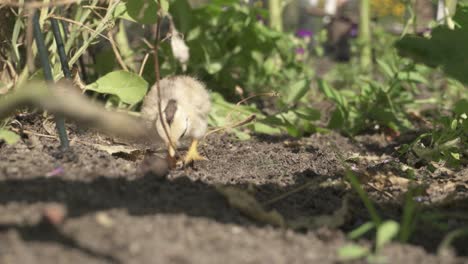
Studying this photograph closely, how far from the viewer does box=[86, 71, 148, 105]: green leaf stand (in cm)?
324

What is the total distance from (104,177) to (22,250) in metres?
0.59

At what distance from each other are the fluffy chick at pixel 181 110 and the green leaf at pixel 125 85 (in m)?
0.06

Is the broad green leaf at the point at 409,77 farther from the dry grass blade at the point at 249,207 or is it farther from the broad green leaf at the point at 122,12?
the dry grass blade at the point at 249,207

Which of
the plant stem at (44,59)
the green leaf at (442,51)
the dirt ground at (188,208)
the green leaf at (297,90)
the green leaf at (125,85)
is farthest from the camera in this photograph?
the green leaf at (297,90)

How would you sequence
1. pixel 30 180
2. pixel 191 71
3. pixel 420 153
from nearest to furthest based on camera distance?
pixel 30 180 < pixel 420 153 < pixel 191 71

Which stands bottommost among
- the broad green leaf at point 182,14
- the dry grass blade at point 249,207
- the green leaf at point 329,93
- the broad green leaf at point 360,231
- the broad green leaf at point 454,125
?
the green leaf at point 329,93

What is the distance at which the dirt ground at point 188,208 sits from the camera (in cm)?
171

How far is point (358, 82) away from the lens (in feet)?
19.4

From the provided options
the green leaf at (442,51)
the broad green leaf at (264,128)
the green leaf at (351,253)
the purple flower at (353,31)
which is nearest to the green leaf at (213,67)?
the broad green leaf at (264,128)

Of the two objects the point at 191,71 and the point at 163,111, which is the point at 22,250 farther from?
the point at 191,71

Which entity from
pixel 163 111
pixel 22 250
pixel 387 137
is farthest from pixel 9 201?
pixel 387 137

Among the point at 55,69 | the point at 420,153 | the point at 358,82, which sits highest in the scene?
the point at 55,69

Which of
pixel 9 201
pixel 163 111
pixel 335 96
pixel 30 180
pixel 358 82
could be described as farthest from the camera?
pixel 358 82

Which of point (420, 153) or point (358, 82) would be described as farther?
point (358, 82)
